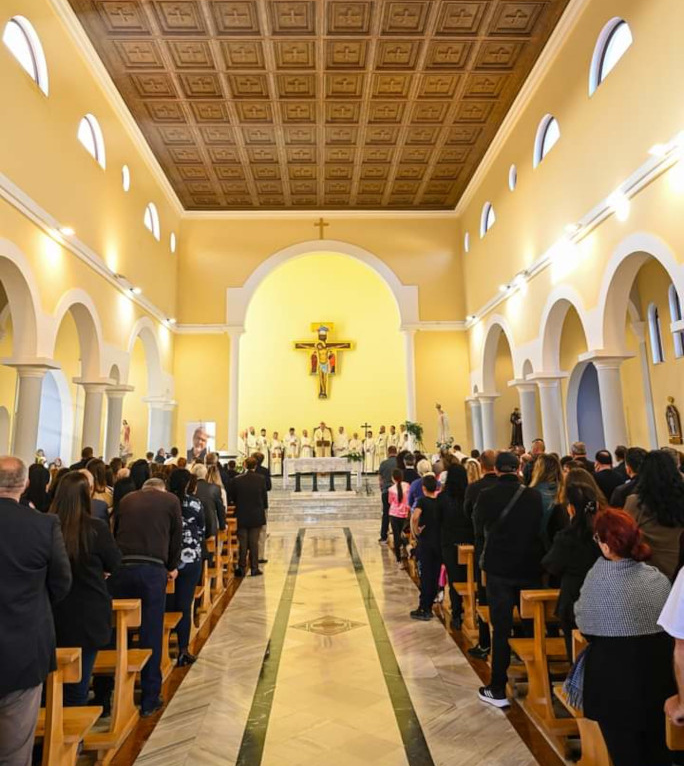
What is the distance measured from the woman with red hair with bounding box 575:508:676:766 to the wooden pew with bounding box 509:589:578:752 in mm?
1080

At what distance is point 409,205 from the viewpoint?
17.8 meters

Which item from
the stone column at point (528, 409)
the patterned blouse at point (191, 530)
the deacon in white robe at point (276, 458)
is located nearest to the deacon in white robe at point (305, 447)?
the deacon in white robe at point (276, 458)

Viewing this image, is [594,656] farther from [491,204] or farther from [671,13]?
[491,204]

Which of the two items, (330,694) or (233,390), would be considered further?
(233,390)

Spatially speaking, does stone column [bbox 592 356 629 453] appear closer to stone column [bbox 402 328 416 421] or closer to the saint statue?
the saint statue

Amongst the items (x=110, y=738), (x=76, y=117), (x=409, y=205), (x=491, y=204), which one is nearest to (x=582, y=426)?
(x=491, y=204)

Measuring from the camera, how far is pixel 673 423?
12109 millimetres

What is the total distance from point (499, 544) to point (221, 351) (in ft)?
46.7

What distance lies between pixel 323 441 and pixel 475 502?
15549mm

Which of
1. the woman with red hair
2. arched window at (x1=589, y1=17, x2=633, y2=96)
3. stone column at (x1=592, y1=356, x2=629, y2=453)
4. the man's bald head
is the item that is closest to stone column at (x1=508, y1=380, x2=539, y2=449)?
stone column at (x1=592, y1=356, x2=629, y2=453)

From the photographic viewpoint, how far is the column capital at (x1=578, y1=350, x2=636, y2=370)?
29.8 ft

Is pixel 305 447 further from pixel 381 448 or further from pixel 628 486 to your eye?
pixel 628 486

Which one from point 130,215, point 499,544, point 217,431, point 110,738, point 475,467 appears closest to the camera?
point 110,738

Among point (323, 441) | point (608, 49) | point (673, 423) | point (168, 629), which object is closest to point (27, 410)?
point (168, 629)
